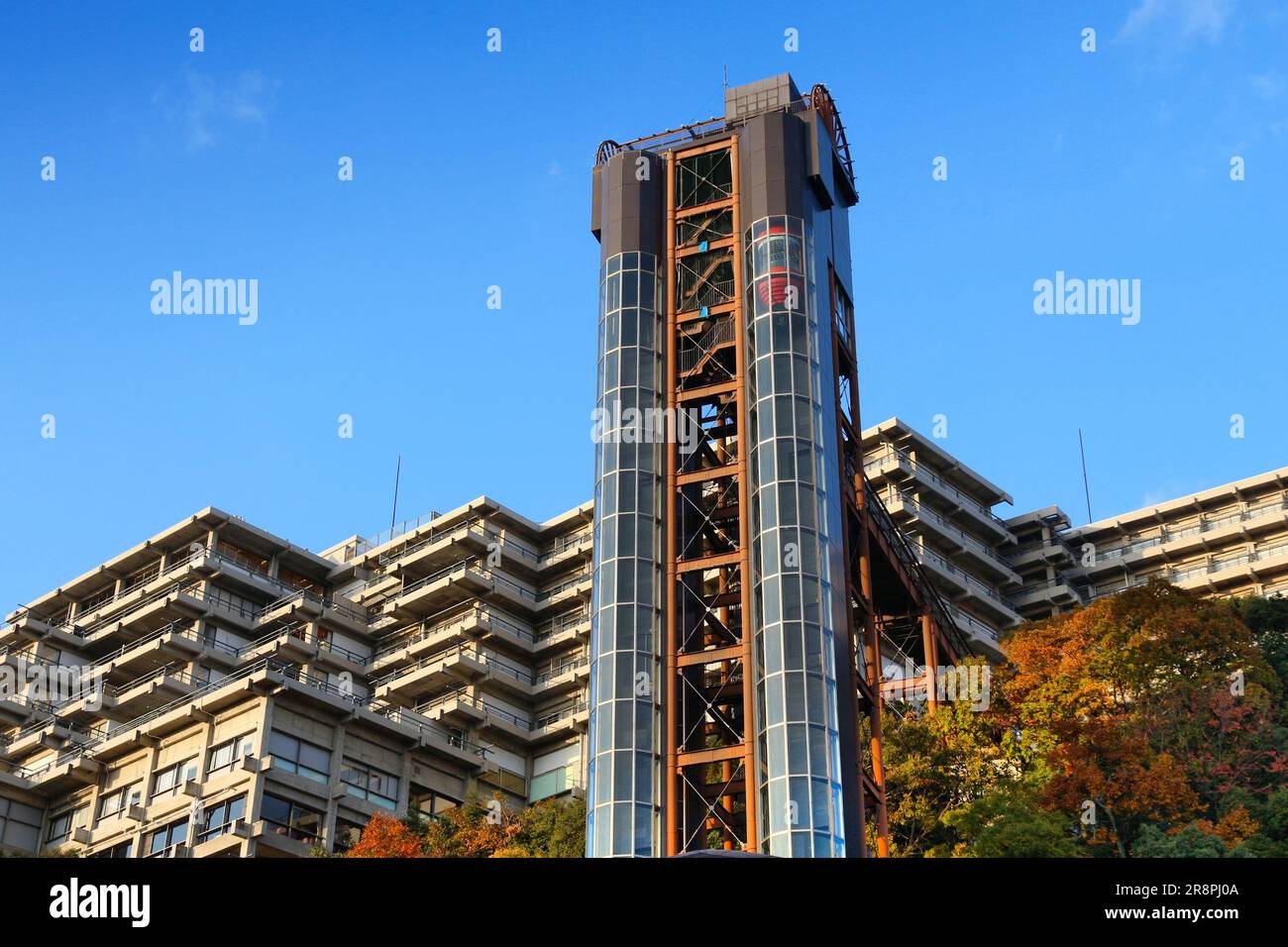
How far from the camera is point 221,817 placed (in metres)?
69.6

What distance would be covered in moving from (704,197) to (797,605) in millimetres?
21396

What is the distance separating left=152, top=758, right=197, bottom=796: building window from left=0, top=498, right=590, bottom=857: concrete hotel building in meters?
0.09

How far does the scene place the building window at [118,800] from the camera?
249ft

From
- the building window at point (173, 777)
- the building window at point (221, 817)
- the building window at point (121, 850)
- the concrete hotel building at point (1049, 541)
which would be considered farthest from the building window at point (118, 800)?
the concrete hotel building at point (1049, 541)

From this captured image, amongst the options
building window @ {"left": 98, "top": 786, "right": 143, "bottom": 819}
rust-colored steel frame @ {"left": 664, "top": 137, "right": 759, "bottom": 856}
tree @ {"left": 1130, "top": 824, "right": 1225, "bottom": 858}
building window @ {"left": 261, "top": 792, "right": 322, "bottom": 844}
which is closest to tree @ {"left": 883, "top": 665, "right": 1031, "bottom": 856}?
rust-colored steel frame @ {"left": 664, "top": 137, "right": 759, "bottom": 856}

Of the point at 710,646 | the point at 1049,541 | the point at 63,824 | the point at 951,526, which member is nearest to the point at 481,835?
the point at 710,646

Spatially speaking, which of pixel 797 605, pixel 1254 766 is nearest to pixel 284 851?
pixel 797 605

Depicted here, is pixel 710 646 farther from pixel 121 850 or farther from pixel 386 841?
pixel 121 850

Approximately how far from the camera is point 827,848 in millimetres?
54812

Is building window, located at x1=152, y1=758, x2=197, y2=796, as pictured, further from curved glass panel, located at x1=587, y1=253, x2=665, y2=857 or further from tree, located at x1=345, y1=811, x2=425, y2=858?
curved glass panel, located at x1=587, y1=253, x2=665, y2=857

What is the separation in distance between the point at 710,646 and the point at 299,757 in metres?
21.3

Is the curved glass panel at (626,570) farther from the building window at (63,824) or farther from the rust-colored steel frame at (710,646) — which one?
the building window at (63,824)

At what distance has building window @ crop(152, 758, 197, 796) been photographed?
7344 centimetres

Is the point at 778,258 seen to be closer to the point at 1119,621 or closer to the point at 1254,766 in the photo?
the point at 1119,621
